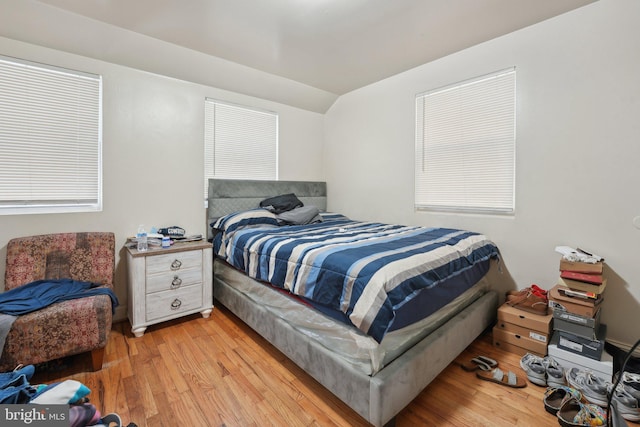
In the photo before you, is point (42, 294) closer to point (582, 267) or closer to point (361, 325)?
point (361, 325)

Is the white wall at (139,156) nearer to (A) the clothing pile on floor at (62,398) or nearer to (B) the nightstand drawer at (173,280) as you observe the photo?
(B) the nightstand drawer at (173,280)

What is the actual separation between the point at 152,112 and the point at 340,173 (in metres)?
2.37

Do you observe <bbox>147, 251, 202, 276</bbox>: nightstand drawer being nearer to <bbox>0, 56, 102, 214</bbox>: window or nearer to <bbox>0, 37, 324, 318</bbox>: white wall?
<bbox>0, 37, 324, 318</bbox>: white wall

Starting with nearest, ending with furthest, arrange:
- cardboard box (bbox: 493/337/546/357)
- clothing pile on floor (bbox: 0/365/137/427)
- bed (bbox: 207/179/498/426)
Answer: clothing pile on floor (bbox: 0/365/137/427), bed (bbox: 207/179/498/426), cardboard box (bbox: 493/337/546/357)

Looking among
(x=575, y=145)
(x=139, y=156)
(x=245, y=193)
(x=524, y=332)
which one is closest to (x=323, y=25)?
(x=245, y=193)

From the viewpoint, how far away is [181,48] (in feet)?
9.03

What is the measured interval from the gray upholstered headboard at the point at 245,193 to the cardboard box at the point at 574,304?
2.84 metres

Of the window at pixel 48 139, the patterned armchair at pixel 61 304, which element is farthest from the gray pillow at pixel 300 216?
the window at pixel 48 139

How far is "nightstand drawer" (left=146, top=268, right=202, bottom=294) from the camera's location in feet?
Result: 8.09

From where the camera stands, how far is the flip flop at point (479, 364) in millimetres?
1992

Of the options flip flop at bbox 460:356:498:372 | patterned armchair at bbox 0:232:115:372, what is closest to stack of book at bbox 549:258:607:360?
flip flop at bbox 460:356:498:372

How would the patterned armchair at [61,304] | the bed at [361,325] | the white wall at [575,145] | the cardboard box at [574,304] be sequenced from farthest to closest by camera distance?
the white wall at [575,145] → the cardboard box at [574,304] → the patterned armchair at [61,304] → the bed at [361,325]

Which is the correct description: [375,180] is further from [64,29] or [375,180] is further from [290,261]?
[64,29]

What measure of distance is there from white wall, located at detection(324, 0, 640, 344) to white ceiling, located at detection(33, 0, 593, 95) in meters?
0.20
